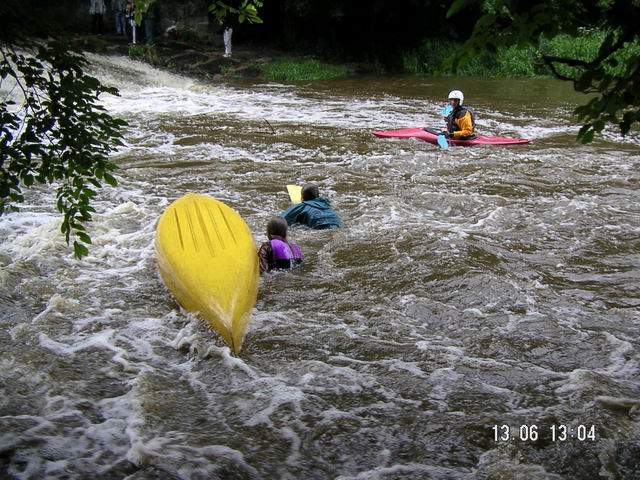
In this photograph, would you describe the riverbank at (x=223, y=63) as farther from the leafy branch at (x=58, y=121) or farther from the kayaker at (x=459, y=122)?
the leafy branch at (x=58, y=121)

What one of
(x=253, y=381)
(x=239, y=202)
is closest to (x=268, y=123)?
(x=239, y=202)

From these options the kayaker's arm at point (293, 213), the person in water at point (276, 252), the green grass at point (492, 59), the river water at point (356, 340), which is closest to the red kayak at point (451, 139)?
the river water at point (356, 340)

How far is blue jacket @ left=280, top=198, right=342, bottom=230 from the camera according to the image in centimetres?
619

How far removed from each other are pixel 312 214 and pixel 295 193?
1049 mm

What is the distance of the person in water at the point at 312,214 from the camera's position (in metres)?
6.20

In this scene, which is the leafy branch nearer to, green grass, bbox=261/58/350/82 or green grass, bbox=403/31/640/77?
green grass, bbox=261/58/350/82

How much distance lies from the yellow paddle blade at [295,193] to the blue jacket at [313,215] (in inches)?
30.7

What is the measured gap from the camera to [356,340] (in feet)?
13.8

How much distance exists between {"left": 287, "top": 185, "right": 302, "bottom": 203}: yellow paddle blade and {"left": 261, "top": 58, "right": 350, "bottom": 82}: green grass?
1115 centimetres

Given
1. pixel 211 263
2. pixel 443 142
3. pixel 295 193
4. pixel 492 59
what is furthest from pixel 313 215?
pixel 492 59

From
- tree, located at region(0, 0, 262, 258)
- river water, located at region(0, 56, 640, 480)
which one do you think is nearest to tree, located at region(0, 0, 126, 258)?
tree, located at region(0, 0, 262, 258)

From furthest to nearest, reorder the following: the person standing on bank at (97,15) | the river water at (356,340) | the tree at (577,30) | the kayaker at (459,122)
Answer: the person standing on bank at (97,15)
the kayaker at (459,122)
the river water at (356,340)
the tree at (577,30)

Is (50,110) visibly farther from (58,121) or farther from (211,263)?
(211,263)

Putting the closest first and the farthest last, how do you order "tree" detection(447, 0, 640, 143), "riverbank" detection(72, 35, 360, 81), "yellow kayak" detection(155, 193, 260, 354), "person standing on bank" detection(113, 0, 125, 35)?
"tree" detection(447, 0, 640, 143), "yellow kayak" detection(155, 193, 260, 354), "riverbank" detection(72, 35, 360, 81), "person standing on bank" detection(113, 0, 125, 35)
